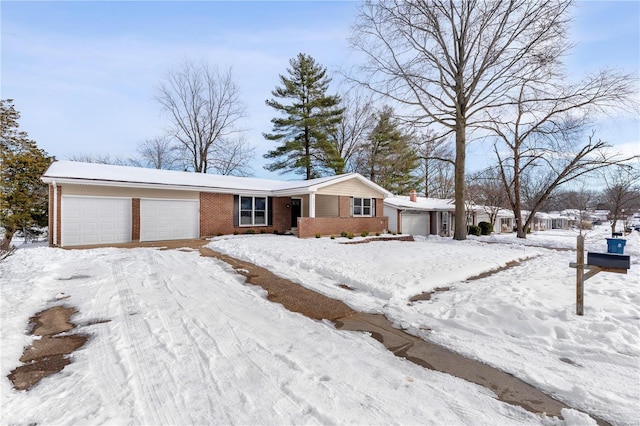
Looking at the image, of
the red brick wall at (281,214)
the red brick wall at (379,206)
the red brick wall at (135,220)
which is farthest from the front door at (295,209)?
the red brick wall at (135,220)

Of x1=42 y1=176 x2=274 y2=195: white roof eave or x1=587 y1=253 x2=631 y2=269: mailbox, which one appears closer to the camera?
x1=587 y1=253 x2=631 y2=269: mailbox

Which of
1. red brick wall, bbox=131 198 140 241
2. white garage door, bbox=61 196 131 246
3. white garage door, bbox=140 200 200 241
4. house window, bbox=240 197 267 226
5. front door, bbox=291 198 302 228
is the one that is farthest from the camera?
front door, bbox=291 198 302 228

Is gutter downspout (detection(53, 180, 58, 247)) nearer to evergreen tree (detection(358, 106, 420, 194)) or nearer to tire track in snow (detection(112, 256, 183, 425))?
tire track in snow (detection(112, 256, 183, 425))

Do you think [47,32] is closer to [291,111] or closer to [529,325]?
[529,325]

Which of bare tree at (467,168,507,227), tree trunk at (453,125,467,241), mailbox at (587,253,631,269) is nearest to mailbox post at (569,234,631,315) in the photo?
mailbox at (587,253,631,269)

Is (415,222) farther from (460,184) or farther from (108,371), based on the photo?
(108,371)

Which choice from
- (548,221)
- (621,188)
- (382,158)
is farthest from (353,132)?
(548,221)

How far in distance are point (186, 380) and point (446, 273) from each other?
5.59 m

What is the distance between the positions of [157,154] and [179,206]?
21610mm

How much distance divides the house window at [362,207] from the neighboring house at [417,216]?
3583 mm

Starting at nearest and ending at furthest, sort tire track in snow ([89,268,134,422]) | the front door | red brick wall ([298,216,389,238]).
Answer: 1. tire track in snow ([89,268,134,422])
2. red brick wall ([298,216,389,238])
3. the front door

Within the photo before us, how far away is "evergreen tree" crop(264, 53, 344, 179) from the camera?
24781mm

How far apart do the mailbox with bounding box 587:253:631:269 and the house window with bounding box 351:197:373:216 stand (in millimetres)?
13513

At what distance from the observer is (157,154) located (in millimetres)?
30562
